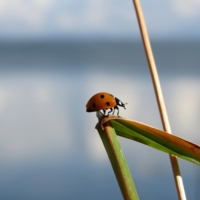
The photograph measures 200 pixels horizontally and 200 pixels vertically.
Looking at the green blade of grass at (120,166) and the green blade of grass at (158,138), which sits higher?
the green blade of grass at (158,138)

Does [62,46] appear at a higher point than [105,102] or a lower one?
higher

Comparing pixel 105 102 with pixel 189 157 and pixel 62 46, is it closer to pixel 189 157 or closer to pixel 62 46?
pixel 189 157

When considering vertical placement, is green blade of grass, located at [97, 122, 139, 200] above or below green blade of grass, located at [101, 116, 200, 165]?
below

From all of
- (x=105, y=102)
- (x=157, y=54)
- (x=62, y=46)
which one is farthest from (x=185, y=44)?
(x=105, y=102)

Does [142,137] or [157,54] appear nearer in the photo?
[142,137]
